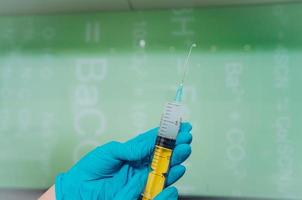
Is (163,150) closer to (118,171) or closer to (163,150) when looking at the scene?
(163,150)

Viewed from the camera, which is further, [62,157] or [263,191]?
[62,157]

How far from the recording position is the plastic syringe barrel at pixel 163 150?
2.39 feet

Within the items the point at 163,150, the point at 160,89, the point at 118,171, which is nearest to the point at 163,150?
the point at 163,150

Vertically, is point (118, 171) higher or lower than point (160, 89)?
lower

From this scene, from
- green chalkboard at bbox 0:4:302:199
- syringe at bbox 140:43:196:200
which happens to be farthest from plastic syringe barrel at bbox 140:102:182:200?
green chalkboard at bbox 0:4:302:199

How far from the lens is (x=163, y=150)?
734 millimetres

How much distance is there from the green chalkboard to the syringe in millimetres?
472

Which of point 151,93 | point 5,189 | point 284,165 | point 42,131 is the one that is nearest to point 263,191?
point 284,165

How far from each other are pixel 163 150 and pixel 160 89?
21.1 inches

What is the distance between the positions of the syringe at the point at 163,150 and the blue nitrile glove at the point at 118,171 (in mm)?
49

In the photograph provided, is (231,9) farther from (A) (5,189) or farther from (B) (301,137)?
(A) (5,189)

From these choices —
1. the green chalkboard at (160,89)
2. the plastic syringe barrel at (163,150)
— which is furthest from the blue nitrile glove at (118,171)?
the green chalkboard at (160,89)

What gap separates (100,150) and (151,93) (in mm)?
439

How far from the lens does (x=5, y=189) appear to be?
1284 millimetres
